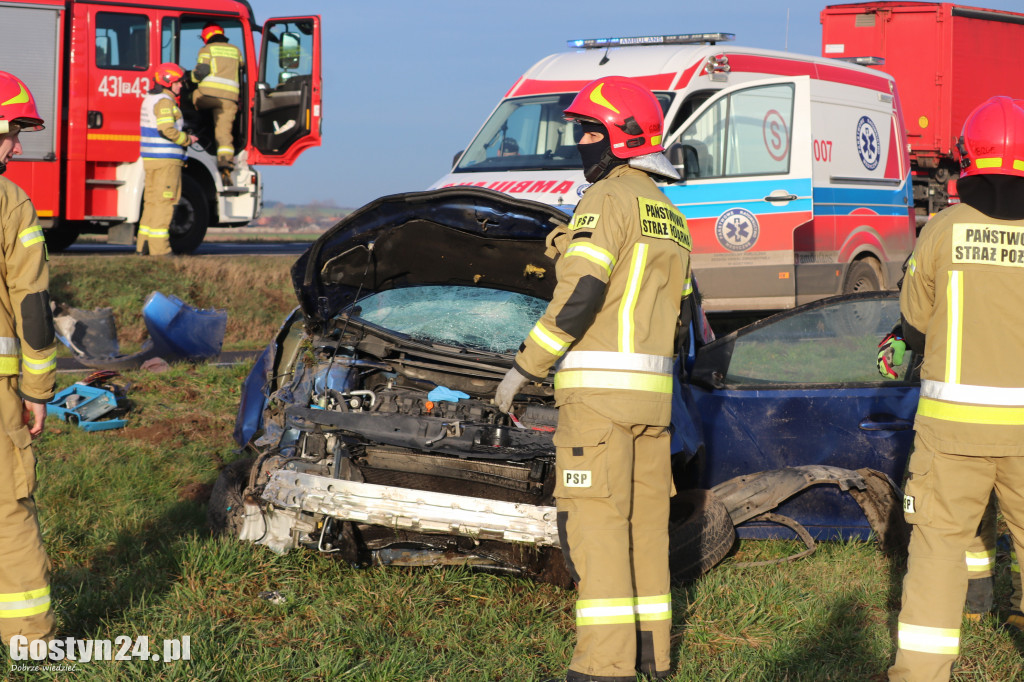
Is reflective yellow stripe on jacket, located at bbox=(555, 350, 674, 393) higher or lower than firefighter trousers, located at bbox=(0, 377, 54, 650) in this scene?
higher

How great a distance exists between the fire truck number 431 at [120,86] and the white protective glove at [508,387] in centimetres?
927

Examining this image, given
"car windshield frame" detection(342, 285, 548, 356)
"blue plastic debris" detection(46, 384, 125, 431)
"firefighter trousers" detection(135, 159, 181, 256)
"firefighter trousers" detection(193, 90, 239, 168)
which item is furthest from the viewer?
"firefighter trousers" detection(193, 90, 239, 168)

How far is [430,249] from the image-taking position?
4.53 metres

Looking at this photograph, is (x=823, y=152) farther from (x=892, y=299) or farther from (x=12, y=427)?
(x=12, y=427)

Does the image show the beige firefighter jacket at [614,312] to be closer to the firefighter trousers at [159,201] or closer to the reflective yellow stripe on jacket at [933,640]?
the reflective yellow stripe on jacket at [933,640]

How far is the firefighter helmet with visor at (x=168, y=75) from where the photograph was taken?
10586 millimetres

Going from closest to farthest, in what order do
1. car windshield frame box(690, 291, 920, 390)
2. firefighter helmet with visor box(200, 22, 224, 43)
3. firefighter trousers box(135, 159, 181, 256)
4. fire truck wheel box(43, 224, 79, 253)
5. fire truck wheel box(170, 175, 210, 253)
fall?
car windshield frame box(690, 291, 920, 390)
firefighter trousers box(135, 159, 181, 256)
firefighter helmet with visor box(200, 22, 224, 43)
fire truck wheel box(170, 175, 210, 253)
fire truck wheel box(43, 224, 79, 253)

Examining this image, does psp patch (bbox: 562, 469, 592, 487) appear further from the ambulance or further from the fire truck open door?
the fire truck open door

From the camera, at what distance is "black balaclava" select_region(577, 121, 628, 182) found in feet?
11.3

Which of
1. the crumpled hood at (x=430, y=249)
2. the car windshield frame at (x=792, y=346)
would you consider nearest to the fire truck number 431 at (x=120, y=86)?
the crumpled hood at (x=430, y=249)

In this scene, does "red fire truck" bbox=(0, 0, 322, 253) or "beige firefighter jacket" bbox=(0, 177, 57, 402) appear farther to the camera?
"red fire truck" bbox=(0, 0, 322, 253)

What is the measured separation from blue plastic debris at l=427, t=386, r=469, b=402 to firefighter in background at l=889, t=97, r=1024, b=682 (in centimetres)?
183

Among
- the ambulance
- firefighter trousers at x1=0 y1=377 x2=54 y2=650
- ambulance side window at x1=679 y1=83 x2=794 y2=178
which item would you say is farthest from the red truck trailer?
firefighter trousers at x1=0 y1=377 x2=54 y2=650

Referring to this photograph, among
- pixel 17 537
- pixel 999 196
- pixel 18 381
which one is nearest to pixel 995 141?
pixel 999 196
